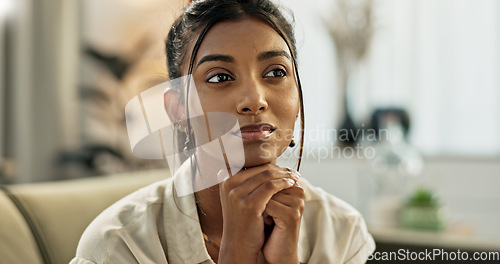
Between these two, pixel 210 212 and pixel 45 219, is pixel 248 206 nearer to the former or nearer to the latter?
pixel 210 212

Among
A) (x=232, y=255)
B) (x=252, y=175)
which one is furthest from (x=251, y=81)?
(x=232, y=255)

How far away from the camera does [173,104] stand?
35.7 inches

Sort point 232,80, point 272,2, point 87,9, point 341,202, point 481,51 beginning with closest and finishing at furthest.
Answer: point 232,80, point 272,2, point 341,202, point 481,51, point 87,9

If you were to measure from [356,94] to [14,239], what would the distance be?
2.50 m

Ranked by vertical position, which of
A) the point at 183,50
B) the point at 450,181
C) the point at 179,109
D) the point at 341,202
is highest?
the point at 183,50

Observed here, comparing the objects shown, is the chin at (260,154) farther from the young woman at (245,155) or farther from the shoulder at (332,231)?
the shoulder at (332,231)

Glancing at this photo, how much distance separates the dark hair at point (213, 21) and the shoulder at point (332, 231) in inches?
9.2

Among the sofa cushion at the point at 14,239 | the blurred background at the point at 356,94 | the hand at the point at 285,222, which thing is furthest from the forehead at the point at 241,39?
the blurred background at the point at 356,94

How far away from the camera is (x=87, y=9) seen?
3457 millimetres

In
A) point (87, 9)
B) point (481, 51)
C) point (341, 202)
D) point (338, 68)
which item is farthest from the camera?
point (87, 9)

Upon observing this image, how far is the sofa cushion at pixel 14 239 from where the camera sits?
935 mm

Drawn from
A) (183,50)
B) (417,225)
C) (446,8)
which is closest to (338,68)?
(446,8)

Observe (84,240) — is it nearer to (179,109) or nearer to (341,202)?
(179,109)

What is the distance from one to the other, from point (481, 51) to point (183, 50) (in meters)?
2.48
